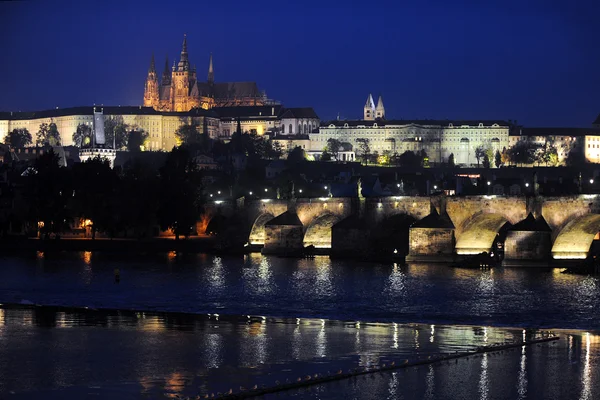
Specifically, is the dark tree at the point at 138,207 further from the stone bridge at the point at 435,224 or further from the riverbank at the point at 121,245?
the stone bridge at the point at 435,224

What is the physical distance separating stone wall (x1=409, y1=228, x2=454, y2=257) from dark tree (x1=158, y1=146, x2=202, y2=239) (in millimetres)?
19607

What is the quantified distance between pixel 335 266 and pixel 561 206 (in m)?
12.4

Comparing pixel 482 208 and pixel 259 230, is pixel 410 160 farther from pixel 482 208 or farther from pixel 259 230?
pixel 482 208

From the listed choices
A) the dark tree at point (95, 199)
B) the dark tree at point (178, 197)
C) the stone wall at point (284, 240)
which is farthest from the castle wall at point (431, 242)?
the dark tree at point (95, 199)

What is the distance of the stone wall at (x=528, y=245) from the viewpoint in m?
61.1

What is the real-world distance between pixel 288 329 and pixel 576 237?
29.2 metres

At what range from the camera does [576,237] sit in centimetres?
6231

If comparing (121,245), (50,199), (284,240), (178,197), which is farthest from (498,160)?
(284,240)

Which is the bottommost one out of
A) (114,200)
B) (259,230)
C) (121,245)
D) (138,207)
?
(121,245)

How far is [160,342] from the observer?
33781 mm

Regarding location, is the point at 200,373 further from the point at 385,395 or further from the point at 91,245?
the point at 91,245

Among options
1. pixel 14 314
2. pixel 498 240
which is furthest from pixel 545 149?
pixel 14 314

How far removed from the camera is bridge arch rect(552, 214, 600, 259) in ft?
200

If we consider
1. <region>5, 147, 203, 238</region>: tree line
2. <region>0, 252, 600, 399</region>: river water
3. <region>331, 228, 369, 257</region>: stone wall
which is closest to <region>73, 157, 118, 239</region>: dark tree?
<region>5, 147, 203, 238</region>: tree line
